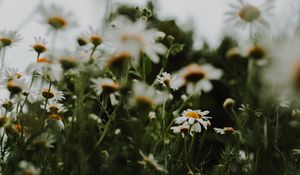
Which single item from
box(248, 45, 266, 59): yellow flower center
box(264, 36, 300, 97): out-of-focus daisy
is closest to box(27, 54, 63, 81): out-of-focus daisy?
box(248, 45, 266, 59): yellow flower center

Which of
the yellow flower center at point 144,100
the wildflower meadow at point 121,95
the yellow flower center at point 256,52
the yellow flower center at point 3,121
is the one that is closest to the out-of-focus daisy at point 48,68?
the wildflower meadow at point 121,95

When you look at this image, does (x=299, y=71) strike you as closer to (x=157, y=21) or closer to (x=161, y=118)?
(x=161, y=118)

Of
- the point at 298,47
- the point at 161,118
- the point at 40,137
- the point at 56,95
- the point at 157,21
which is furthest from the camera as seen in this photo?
the point at 157,21

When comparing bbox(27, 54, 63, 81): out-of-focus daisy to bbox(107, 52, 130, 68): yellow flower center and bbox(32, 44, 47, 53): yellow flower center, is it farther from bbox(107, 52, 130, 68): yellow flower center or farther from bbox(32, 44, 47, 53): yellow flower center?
bbox(107, 52, 130, 68): yellow flower center

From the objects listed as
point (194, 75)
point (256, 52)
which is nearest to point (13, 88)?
point (194, 75)

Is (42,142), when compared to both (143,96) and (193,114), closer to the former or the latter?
(143,96)

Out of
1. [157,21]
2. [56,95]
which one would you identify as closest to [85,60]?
[56,95]
